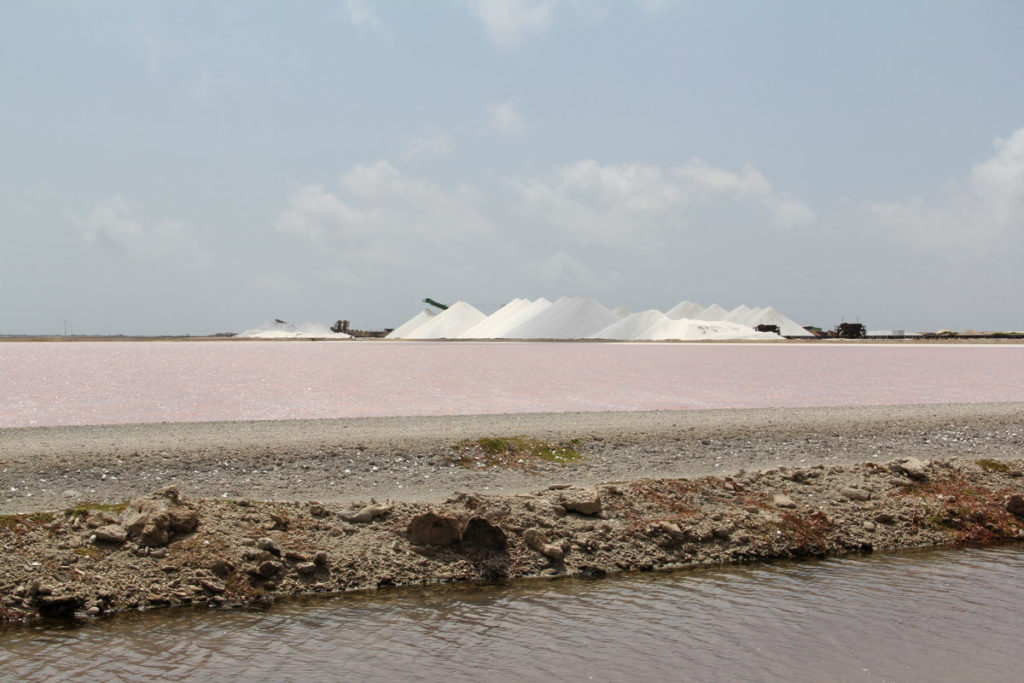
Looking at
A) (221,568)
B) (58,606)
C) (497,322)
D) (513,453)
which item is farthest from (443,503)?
(497,322)

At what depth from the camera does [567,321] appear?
155 metres

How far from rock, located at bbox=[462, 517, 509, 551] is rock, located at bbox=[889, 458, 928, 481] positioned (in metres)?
6.82

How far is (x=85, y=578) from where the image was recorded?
28.5 ft

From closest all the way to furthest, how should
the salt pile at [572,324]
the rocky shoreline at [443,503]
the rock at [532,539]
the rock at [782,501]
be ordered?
1. the rocky shoreline at [443,503]
2. the rock at [532,539]
3. the rock at [782,501]
4. the salt pile at [572,324]

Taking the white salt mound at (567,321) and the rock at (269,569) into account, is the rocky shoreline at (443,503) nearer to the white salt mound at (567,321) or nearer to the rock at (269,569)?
the rock at (269,569)

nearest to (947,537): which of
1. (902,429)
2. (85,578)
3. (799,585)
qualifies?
(799,585)

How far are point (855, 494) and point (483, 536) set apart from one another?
220 inches

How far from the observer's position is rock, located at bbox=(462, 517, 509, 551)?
32.8 ft

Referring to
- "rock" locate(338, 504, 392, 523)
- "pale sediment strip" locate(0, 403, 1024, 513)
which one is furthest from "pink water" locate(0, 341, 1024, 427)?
"rock" locate(338, 504, 392, 523)

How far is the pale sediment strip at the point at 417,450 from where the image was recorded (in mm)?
12406

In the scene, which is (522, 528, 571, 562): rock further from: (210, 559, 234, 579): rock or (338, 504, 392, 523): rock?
(210, 559, 234, 579): rock

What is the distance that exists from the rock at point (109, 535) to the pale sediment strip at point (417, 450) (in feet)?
7.04

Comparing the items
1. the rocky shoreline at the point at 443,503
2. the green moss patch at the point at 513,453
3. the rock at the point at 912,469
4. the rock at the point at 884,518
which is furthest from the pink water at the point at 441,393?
the rock at the point at 884,518

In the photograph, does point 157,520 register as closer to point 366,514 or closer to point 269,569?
point 269,569
